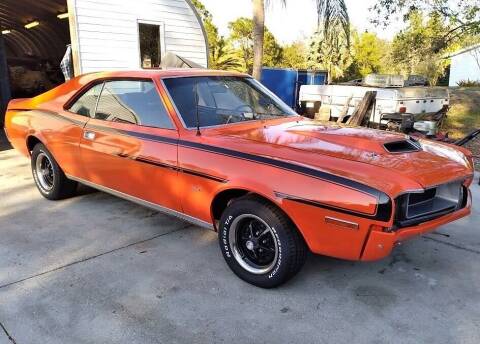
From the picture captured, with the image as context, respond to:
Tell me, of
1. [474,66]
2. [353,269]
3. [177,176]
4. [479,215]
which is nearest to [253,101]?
[177,176]

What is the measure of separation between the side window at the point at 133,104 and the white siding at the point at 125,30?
545 cm

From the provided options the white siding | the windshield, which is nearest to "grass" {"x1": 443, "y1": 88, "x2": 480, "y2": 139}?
the white siding

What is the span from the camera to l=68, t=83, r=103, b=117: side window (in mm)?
4484

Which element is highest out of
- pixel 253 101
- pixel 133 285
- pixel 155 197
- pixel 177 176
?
pixel 253 101

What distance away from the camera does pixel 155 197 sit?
3.82 meters

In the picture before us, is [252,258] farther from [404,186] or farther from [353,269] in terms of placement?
[404,186]

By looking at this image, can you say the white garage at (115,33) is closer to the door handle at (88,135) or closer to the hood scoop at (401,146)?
the door handle at (88,135)

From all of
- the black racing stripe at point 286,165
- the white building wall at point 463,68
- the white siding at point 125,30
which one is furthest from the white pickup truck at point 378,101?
the white building wall at point 463,68

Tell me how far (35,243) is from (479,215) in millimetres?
4494

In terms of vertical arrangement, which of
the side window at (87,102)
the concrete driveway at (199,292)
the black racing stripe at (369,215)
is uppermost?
the side window at (87,102)

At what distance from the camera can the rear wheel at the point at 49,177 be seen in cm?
502

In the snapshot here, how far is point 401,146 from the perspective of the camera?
3344mm

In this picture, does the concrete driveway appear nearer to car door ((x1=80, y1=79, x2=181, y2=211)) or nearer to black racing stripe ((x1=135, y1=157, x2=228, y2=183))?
car door ((x1=80, y1=79, x2=181, y2=211))

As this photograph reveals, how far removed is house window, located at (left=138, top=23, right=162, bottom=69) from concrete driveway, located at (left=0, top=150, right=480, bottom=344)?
22.9 feet
